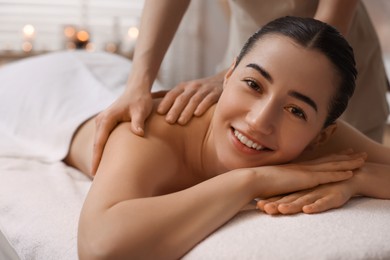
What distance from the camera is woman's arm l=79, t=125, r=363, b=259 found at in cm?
111

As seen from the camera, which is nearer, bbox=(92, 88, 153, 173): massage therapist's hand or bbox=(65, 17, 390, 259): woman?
bbox=(65, 17, 390, 259): woman

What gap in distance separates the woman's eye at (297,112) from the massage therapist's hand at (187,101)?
315mm

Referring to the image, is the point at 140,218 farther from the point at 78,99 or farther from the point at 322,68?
the point at 78,99

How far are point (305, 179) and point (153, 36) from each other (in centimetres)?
67

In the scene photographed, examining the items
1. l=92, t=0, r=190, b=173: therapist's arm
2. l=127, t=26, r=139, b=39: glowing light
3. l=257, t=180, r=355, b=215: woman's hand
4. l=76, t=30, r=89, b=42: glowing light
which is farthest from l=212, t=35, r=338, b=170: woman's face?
l=127, t=26, r=139, b=39: glowing light

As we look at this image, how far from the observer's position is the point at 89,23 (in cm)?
427

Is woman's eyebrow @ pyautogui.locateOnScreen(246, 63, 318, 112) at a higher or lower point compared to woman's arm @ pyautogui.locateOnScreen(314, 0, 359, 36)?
lower

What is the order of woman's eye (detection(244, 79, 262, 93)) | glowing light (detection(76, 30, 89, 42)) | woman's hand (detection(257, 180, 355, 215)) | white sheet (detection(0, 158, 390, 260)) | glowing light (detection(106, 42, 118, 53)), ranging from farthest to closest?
glowing light (detection(106, 42, 118, 53)), glowing light (detection(76, 30, 89, 42)), woman's eye (detection(244, 79, 262, 93)), woman's hand (detection(257, 180, 355, 215)), white sheet (detection(0, 158, 390, 260))

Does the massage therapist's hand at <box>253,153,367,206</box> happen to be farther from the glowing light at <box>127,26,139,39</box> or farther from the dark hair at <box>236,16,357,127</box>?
the glowing light at <box>127,26,139,39</box>

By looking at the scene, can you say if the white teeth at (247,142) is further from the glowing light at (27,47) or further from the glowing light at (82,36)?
the glowing light at (27,47)

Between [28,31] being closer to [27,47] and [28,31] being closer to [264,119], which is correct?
[27,47]

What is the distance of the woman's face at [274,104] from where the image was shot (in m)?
1.30

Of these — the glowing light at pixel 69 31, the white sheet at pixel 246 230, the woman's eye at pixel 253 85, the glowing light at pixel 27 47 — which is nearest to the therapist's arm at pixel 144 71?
the white sheet at pixel 246 230

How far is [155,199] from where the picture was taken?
3.88ft
